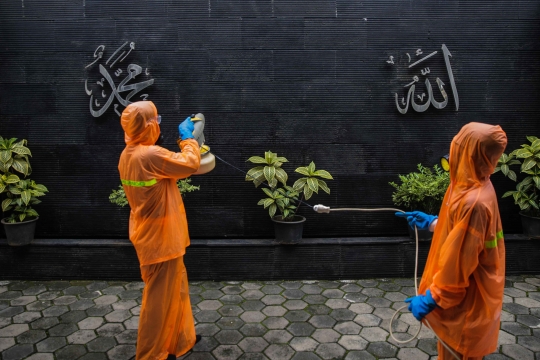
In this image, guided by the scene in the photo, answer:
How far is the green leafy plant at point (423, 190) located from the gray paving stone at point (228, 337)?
102 inches

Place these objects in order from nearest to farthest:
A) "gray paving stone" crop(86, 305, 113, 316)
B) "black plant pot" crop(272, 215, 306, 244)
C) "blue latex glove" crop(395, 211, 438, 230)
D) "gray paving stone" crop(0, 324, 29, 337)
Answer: "blue latex glove" crop(395, 211, 438, 230) → "gray paving stone" crop(0, 324, 29, 337) → "gray paving stone" crop(86, 305, 113, 316) → "black plant pot" crop(272, 215, 306, 244)

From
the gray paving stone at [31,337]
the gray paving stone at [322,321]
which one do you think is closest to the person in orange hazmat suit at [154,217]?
the gray paving stone at [31,337]

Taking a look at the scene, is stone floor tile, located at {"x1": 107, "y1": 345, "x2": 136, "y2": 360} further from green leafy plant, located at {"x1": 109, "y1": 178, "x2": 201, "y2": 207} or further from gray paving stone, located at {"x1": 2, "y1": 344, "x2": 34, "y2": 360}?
green leafy plant, located at {"x1": 109, "y1": 178, "x2": 201, "y2": 207}

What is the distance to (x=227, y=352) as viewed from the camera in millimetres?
3818

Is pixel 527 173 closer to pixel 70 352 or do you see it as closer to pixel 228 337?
pixel 228 337

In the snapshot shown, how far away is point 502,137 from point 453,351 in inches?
50.1

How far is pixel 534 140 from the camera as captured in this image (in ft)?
17.9

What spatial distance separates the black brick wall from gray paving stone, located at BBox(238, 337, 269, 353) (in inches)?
80.0

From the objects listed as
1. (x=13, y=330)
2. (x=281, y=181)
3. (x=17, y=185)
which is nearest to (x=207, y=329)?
(x=13, y=330)

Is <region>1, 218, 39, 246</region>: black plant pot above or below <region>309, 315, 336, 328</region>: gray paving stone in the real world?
above

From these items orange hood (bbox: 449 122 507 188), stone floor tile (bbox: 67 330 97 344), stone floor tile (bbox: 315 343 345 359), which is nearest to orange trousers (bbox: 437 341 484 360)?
orange hood (bbox: 449 122 507 188)

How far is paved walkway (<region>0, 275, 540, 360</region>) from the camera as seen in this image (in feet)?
12.5

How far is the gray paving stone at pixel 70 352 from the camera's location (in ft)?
12.2

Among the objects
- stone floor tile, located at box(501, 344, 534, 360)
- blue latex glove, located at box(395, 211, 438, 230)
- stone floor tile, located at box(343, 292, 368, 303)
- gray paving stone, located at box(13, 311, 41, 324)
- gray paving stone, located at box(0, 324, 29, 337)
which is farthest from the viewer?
stone floor tile, located at box(343, 292, 368, 303)
